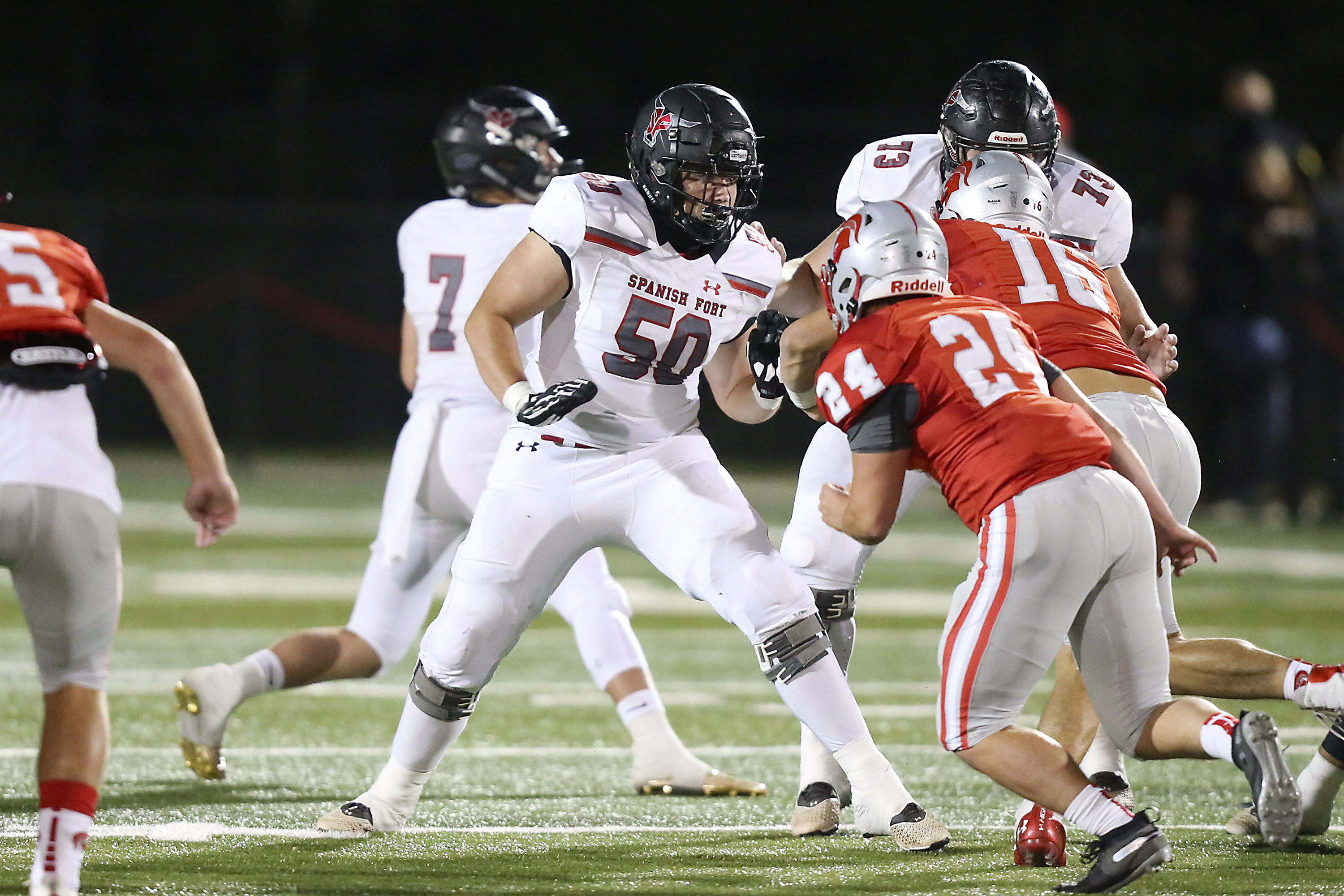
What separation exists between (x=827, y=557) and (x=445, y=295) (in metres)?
1.45

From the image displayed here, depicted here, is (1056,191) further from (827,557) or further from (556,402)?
(556,402)

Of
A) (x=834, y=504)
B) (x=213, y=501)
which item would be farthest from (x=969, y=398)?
(x=213, y=501)

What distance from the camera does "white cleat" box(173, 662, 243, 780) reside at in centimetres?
507

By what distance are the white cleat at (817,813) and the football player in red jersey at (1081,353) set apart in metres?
0.48

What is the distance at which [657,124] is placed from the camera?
439 centimetres

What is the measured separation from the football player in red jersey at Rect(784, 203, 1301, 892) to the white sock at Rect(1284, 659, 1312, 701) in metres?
0.38

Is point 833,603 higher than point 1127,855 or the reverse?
higher

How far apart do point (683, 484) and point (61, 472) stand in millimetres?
1433

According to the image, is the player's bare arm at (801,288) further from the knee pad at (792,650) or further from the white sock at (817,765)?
the white sock at (817,765)

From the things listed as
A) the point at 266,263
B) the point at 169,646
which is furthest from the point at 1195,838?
the point at 266,263

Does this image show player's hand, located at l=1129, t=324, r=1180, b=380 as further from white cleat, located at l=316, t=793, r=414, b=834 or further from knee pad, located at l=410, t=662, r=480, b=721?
white cleat, located at l=316, t=793, r=414, b=834

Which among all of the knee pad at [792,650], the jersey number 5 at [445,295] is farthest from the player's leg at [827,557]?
the jersey number 5 at [445,295]

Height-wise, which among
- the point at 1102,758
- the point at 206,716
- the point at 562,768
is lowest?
the point at 562,768

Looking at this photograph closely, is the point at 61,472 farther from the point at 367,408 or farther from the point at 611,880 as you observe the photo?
the point at 367,408
